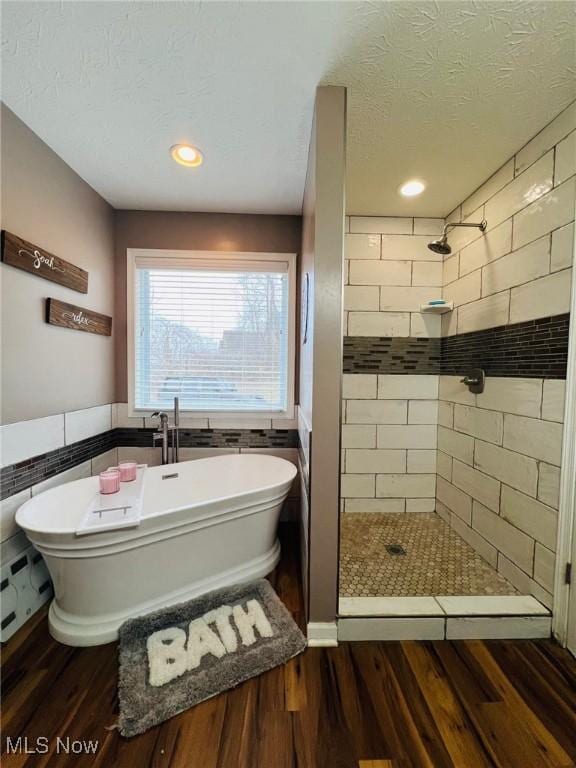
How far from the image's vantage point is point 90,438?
6.77ft

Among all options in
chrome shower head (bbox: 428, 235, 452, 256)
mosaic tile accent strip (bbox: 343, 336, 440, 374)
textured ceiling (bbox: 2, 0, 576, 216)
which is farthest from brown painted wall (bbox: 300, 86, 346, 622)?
mosaic tile accent strip (bbox: 343, 336, 440, 374)

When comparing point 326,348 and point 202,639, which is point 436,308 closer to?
point 326,348

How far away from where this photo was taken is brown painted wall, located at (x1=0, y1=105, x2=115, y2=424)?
1451 millimetres

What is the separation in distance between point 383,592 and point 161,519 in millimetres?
1202

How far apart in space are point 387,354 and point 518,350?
0.90 metres

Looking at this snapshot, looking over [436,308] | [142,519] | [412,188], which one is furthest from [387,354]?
[142,519]

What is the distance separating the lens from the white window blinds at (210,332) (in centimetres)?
239

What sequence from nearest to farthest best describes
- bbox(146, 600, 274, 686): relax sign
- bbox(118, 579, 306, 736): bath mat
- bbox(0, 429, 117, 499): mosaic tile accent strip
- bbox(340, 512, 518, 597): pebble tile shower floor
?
bbox(118, 579, 306, 736): bath mat < bbox(146, 600, 274, 686): relax sign < bbox(0, 429, 117, 499): mosaic tile accent strip < bbox(340, 512, 518, 597): pebble tile shower floor

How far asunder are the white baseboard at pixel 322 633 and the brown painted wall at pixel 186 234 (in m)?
2.00

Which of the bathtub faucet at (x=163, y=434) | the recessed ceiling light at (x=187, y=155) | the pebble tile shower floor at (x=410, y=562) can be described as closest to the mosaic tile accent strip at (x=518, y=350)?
the pebble tile shower floor at (x=410, y=562)

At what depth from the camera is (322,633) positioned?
1.38m

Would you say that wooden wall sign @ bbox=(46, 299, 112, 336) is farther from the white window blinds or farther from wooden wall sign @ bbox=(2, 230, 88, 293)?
Answer: the white window blinds

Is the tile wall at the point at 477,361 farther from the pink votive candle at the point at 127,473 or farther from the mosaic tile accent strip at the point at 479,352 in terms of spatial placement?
the pink votive candle at the point at 127,473

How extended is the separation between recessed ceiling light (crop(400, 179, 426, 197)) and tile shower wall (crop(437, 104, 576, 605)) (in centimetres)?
38
